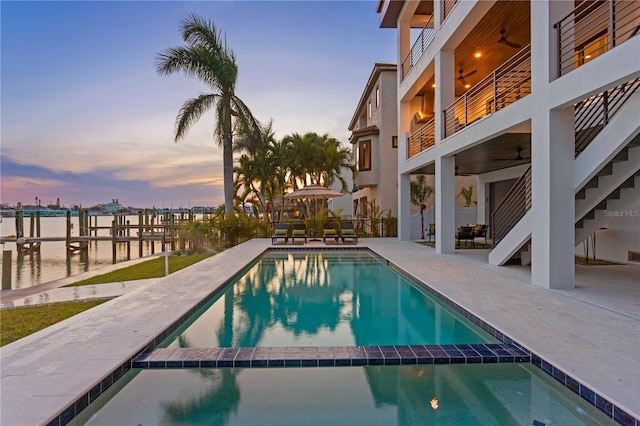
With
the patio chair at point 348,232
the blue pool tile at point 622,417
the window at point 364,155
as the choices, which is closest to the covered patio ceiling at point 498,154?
the patio chair at point 348,232

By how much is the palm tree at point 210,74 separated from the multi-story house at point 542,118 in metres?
7.98

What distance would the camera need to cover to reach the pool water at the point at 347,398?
3.20 meters

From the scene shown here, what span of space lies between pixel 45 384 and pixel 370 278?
292 inches

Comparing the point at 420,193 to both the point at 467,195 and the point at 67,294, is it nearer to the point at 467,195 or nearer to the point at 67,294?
the point at 467,195

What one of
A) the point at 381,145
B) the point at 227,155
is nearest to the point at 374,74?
the point at 381,145

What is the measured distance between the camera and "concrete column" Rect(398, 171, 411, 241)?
17344 millimetres

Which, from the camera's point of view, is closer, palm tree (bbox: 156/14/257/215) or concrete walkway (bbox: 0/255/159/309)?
concrete walkway (bbox: 0/255/159/309)

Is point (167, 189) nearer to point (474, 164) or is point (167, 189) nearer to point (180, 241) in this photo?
point (180, 241)

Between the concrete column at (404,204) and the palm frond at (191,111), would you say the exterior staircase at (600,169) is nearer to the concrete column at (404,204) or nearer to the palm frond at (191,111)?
the concrete column at (404,204)

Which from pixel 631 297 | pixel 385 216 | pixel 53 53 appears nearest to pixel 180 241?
pixel 53 53

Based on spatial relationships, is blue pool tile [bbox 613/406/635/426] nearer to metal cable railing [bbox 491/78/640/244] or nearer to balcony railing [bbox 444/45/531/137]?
metal cable railing [bbox 491/78/640/244]

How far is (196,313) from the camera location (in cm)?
612

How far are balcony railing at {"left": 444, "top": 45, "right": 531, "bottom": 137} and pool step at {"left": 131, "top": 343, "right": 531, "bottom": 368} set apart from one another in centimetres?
679

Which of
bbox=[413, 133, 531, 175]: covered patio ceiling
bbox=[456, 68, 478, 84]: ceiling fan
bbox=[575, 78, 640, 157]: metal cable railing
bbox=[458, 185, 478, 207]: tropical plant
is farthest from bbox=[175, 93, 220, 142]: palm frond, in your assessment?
bbox=[575, 78, 640, 157]: metal cable railing
